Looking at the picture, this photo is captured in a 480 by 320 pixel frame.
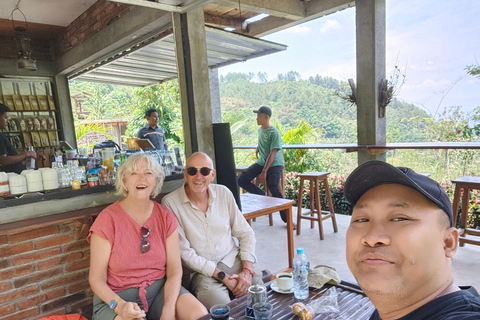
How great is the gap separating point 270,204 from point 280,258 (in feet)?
2.68

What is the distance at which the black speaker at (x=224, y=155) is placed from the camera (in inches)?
123

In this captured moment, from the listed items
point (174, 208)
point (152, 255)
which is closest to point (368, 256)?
point (152, 255)

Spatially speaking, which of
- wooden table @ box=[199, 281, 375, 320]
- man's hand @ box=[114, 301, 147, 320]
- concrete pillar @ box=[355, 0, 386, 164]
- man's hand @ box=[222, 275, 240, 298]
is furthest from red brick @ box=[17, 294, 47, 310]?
concrete pillar @ box=[355, 0, 386, 164]

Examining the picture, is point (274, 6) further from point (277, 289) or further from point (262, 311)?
point (262, 311)

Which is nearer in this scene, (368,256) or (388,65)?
(368,256)

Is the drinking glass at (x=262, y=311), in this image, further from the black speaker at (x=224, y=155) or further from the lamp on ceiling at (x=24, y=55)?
the lamp on ceiling at (x=24, y=55)

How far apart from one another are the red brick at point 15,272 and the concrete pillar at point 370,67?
171 inches

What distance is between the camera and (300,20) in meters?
5.32

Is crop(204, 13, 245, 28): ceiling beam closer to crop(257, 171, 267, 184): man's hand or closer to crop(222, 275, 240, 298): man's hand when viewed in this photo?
crop(257, 171, 267, 184): man's hand

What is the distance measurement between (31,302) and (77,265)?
0.34 m

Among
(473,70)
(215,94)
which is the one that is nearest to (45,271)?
(215,94)

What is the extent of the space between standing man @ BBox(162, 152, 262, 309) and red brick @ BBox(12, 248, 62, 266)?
812 millimetres

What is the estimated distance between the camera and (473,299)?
2.32ft

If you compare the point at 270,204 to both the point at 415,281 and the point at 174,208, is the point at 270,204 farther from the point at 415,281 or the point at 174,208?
the point at 415,281
